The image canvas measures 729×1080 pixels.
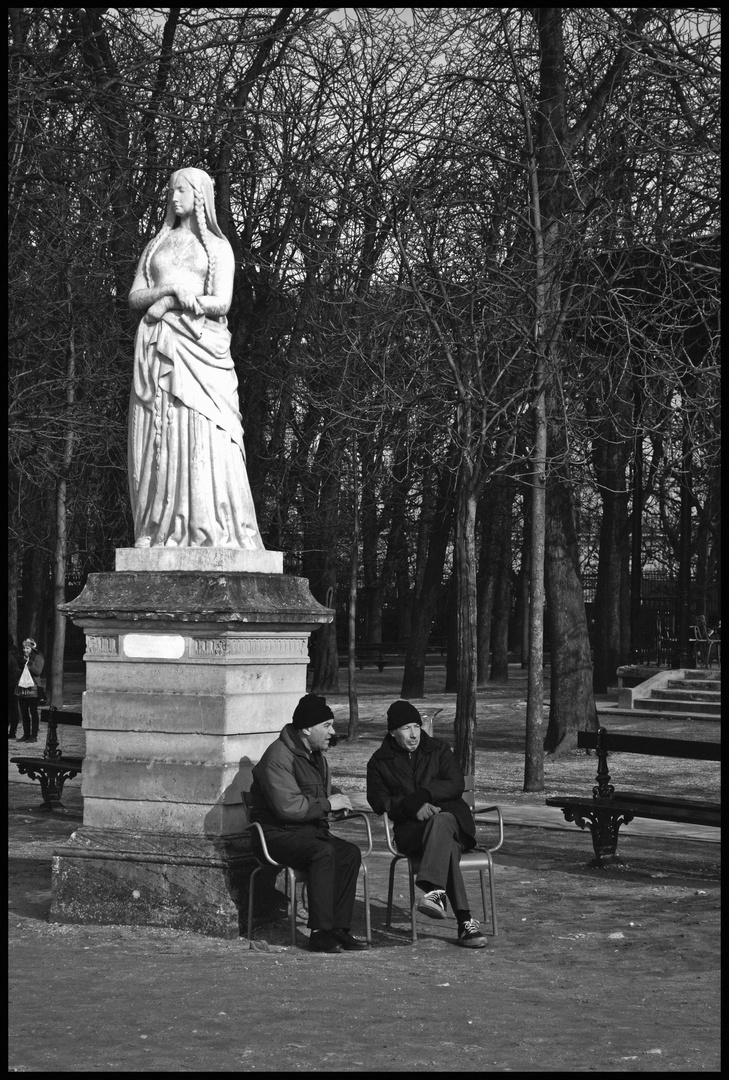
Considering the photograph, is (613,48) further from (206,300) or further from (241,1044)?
(241,1044)

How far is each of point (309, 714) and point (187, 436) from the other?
6.71 feet

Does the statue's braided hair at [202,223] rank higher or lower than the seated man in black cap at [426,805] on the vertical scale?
higher

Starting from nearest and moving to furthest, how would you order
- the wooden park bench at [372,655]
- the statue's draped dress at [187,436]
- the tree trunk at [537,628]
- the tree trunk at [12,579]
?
the statue's draped dress at [187,436] → the tree trunk at [537,628] → the tree trunk at [12,579] → the wooden park bench at [372,655]

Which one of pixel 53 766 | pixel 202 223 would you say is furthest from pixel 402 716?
pixel 53 766

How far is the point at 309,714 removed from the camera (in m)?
8.64

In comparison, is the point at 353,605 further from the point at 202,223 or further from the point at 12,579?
the point at 202,223

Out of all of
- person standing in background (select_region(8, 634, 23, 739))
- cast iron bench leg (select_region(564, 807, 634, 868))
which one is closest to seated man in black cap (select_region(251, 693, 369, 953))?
cast iron bench leg (select_region(564, 807, 634, 868))

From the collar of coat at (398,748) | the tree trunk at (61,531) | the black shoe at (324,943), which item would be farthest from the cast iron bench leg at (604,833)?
the tree trunk at (61,531)

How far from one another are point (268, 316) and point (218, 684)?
17.8 m

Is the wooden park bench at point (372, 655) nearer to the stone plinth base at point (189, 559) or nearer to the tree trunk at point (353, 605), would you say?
the tree trunk at point (353, 605)

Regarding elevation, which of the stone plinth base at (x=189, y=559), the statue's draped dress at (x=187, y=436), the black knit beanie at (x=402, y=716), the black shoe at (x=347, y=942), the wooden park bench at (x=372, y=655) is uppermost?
the statue's draped dress at (x=187, y=436)

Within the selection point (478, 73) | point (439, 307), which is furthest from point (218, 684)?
point (478, 73)

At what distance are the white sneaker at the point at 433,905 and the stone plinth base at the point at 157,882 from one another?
0.97 meters

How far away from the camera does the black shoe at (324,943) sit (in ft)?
27.4
